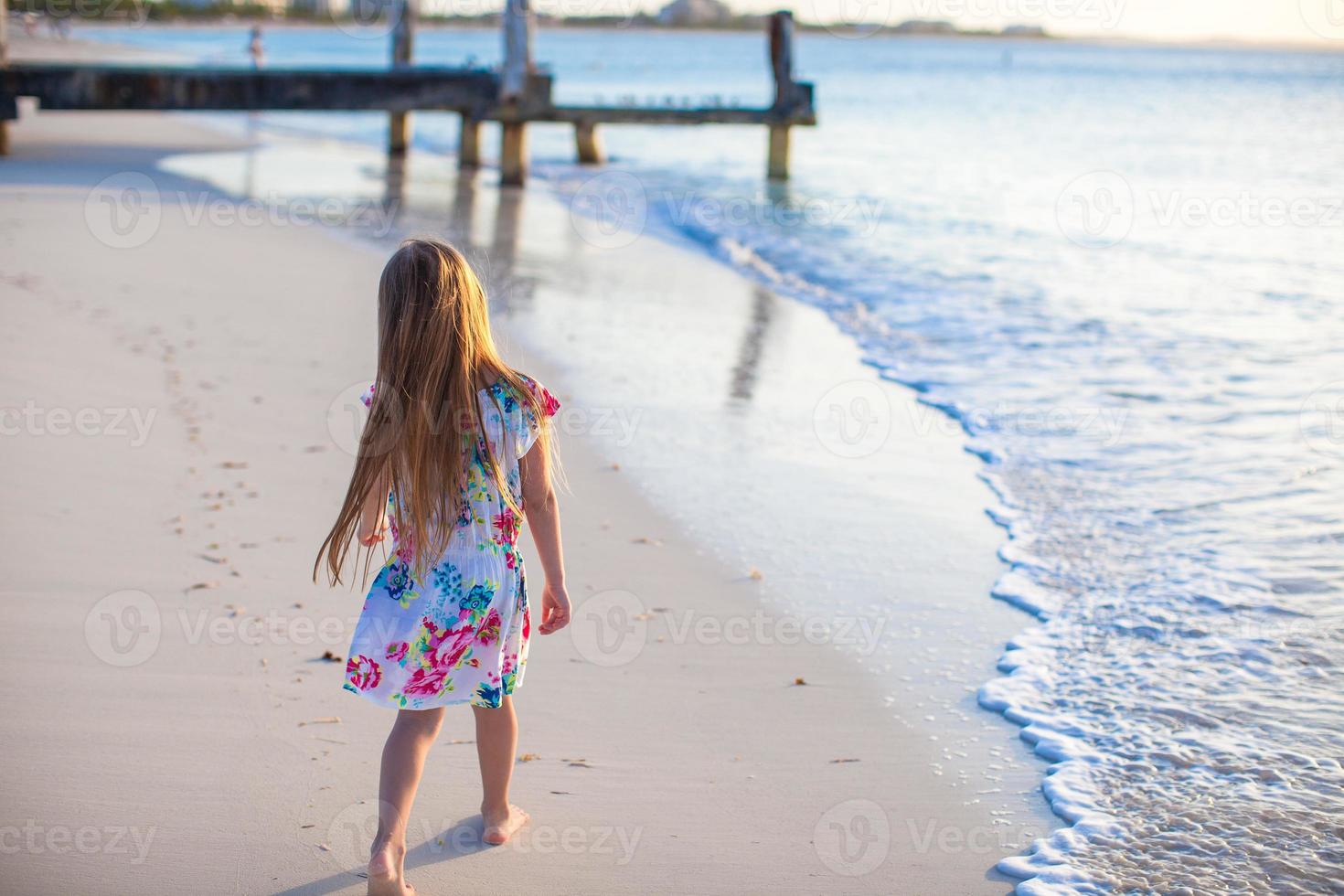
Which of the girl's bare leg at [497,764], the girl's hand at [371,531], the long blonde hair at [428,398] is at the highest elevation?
the long blonde hair at [428,398]

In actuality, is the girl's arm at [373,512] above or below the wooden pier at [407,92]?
below

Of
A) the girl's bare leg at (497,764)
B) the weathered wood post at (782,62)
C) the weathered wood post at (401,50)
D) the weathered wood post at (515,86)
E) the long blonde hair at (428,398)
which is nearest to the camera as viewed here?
the long blonde hair at (428,398)

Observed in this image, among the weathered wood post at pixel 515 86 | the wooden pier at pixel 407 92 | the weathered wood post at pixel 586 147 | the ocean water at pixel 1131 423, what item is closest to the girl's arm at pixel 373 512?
the ocean water at pixel 1131 423

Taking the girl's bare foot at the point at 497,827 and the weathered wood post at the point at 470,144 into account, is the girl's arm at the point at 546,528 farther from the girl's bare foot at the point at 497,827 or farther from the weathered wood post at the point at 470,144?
the weathered wood post at the point at 470,144

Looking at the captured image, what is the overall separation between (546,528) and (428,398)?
41cm

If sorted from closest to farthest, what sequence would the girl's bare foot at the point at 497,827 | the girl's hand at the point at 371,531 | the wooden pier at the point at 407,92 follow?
the girl's hand at the point at 371,531 → the girl's bare foot at the point at 497,827 → the wooden pier at the point at 407,92

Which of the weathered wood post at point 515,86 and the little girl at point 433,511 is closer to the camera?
the little girl at point 433,511

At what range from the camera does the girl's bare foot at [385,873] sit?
2502 millimetres

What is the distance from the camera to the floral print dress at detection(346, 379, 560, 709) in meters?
2.51

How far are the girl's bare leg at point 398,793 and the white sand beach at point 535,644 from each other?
0.55 feet

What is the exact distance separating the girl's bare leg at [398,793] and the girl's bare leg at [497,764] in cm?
14

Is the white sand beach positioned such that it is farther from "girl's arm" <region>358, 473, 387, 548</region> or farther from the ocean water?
"girl's arm" <region>358, 473, 387, 548</region>

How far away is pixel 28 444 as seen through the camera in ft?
16.0

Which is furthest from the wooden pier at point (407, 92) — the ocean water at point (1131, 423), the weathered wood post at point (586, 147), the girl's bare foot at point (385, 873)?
the girl's bare foot at point (385, 873)
